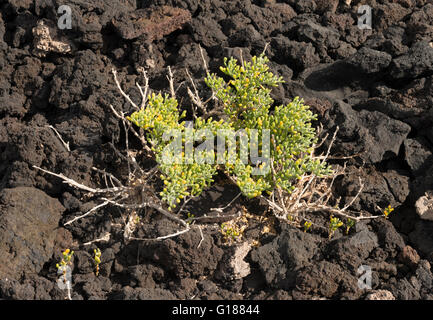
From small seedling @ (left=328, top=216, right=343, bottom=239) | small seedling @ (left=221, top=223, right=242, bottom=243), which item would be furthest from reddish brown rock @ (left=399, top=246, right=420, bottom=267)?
small seedling @ (left=221, top=223, right=242, bottom=243)

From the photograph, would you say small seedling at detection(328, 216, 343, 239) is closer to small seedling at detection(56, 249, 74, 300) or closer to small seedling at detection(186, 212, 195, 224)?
small seedling at detection(186, 212, 195, 224)

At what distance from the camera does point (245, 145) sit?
4.98 metres

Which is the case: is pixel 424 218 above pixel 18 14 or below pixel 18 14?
below

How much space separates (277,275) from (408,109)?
2081 millimetres

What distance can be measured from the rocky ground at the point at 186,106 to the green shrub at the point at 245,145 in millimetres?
393

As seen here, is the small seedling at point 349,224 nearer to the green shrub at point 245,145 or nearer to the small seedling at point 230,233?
the green shrub at point 245,145

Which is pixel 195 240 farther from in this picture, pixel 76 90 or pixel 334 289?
pixel 76 90

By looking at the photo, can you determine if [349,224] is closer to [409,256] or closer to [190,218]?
[409,256]

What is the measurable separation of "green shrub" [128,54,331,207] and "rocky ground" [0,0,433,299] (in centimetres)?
39

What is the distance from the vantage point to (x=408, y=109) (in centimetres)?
570

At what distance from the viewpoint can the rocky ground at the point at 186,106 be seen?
4.76 metres

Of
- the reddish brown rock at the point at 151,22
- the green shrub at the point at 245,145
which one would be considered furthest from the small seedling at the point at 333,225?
the reddish brown rock at the point at 151,22

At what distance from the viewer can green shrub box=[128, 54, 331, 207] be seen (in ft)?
15.7
